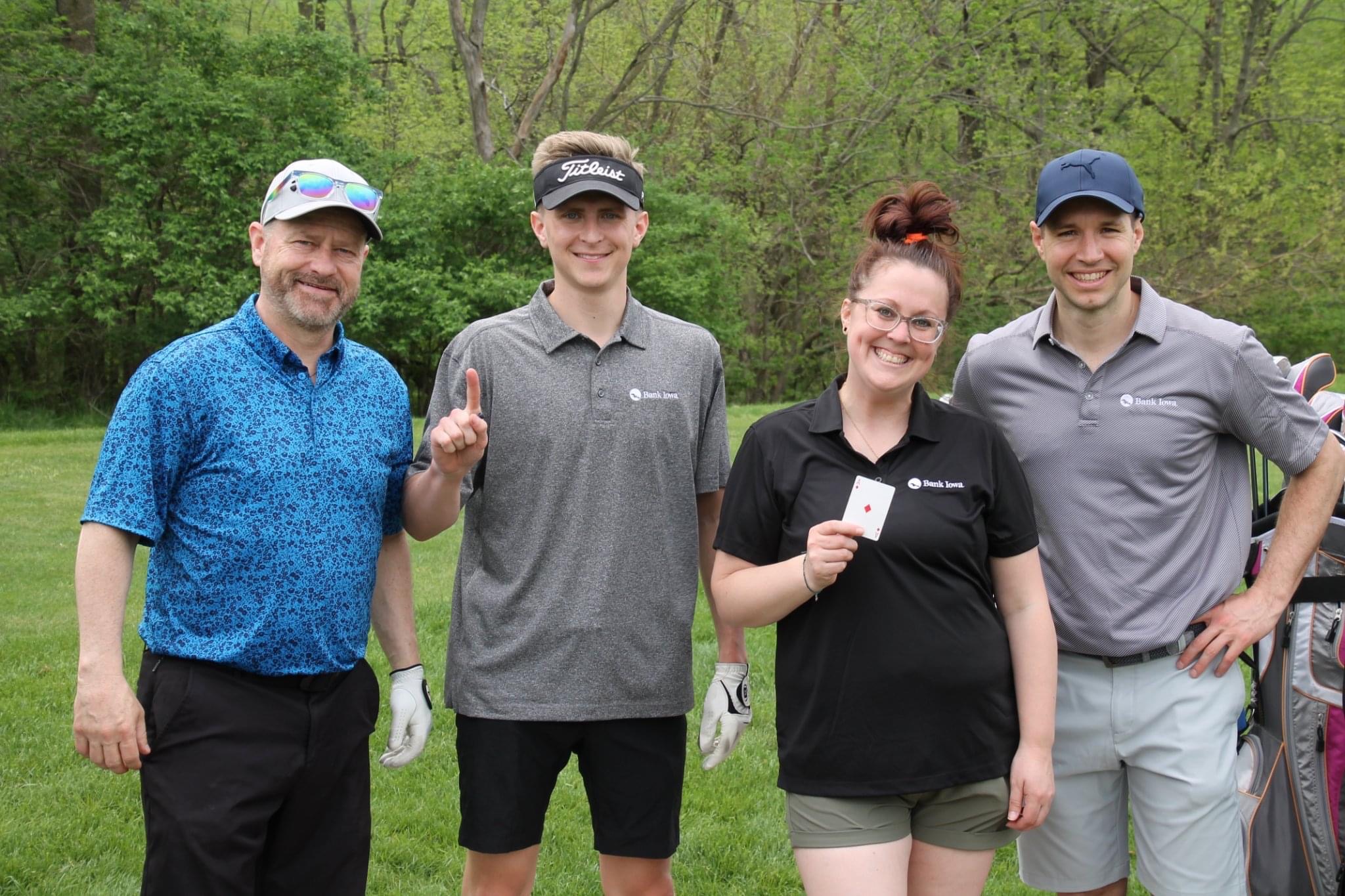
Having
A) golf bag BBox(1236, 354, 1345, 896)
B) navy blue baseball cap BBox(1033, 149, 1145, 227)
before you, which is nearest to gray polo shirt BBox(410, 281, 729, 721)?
navy blue baseball cap BBox(1033, 149, 1145, 227)

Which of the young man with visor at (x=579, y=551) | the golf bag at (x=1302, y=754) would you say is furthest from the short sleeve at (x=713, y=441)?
the golf bag at (x=1302, y=754)

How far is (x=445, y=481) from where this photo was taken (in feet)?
10.1

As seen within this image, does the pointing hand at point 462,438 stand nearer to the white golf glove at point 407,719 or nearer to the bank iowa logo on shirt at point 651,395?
the bank iowa logo on shirt at point 651,395

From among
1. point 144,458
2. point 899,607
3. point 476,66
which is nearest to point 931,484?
point 899,607

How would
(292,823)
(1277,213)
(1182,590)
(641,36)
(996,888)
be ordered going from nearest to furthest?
(292,823) < (1182,590) < (996,888) < (1277,213) < (641,36)

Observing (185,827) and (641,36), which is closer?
(185,827)

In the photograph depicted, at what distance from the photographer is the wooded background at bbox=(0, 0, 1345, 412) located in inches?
771

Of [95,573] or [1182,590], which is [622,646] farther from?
[1182,590]

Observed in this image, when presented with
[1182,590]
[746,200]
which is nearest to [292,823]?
[1182,590]

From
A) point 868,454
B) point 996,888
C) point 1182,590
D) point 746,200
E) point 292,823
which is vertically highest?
point 746,200

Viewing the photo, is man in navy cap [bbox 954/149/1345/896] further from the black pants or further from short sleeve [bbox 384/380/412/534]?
the black pants

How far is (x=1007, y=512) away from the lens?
2893 millimetres

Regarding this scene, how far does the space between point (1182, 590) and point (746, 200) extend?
2144cm

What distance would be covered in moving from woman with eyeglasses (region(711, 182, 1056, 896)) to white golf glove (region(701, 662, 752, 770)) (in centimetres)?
43
